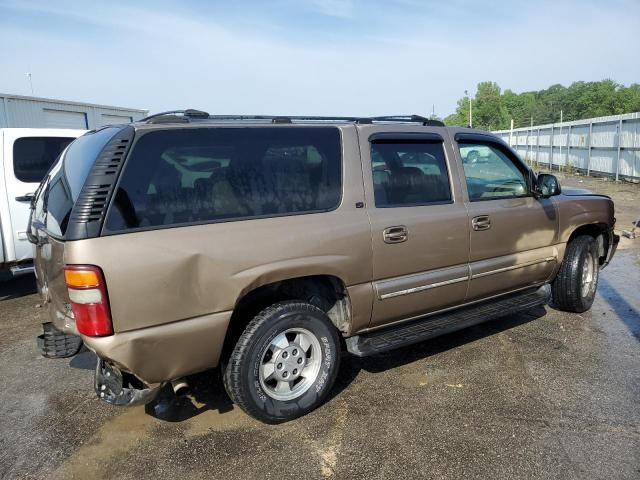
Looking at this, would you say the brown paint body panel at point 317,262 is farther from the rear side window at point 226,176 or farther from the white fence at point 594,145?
the white fence at point 594,145

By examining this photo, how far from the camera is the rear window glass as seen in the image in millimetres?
2639

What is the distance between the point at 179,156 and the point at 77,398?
6.57 feet

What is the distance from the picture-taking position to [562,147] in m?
22.4

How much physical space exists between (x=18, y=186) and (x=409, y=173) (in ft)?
15.5

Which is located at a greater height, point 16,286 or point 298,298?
point 298,298

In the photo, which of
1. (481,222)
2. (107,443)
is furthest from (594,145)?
(107,443)

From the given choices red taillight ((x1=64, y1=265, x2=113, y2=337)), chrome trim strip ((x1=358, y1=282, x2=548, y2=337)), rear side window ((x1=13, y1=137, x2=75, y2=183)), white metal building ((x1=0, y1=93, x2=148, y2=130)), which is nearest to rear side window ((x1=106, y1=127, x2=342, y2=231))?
red taillight ((x1=64, y1=265, x2=113, y2=337))

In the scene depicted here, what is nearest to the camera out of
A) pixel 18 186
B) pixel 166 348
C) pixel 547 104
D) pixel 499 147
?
pixel 166 348

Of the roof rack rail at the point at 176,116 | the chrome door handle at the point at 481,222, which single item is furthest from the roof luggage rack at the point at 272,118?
the chrome door handle at the point at 481,222

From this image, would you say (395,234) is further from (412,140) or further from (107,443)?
(107,443)

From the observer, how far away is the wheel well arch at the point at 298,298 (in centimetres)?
304

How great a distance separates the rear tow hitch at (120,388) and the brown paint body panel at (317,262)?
0.43 feet

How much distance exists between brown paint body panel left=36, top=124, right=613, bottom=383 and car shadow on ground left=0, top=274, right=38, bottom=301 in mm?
3604

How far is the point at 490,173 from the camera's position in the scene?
4.27 meters
